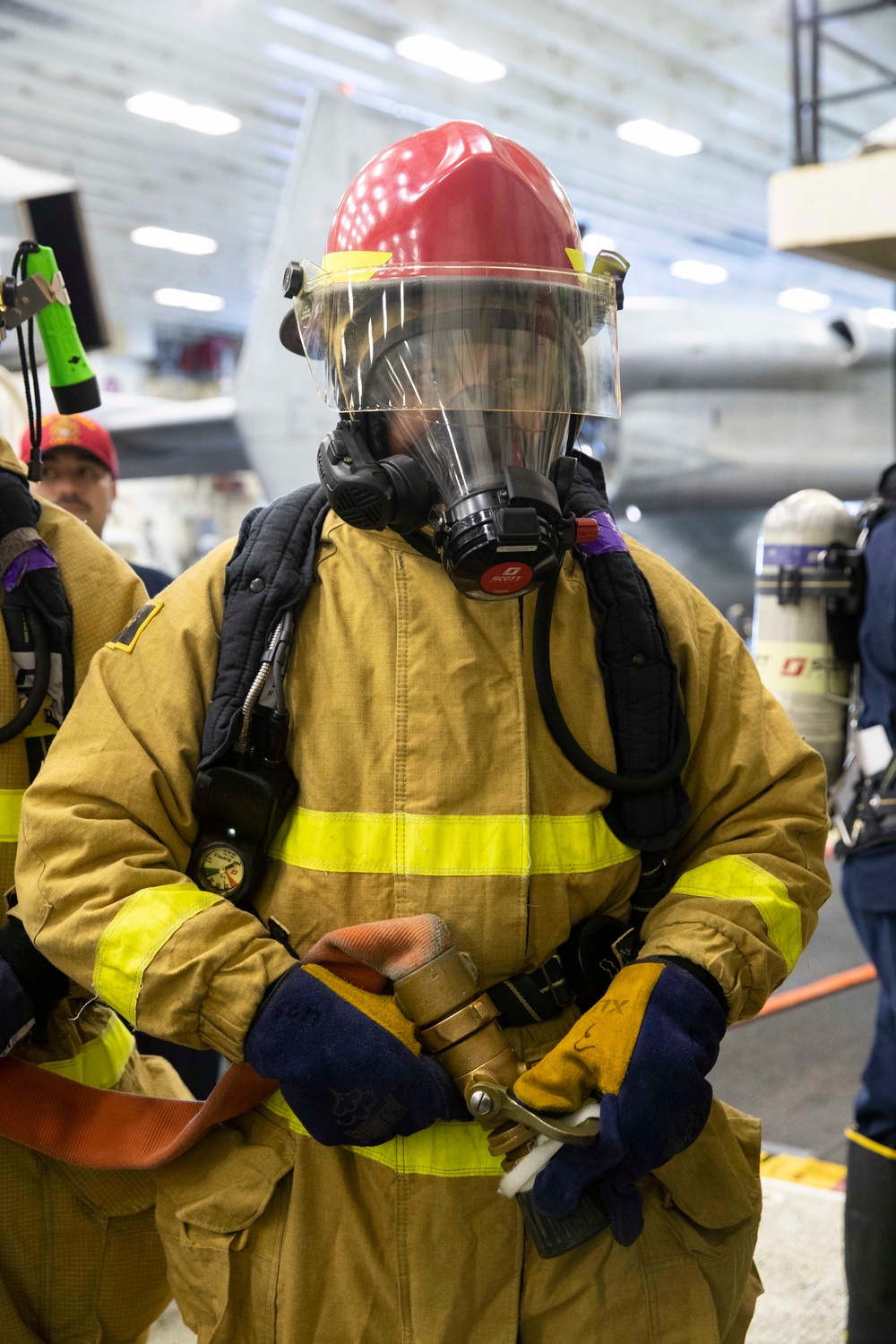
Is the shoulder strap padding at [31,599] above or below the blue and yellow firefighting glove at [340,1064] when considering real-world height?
above

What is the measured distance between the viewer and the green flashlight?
1722mm

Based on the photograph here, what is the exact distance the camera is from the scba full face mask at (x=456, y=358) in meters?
1.30

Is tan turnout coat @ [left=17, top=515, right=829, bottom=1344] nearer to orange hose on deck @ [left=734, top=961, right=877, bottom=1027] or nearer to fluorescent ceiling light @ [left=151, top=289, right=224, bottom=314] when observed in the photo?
orange hose on deck @ [left=734, top=961, right=877, bottom=1027]

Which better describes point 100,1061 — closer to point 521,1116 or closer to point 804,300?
point 521,1116

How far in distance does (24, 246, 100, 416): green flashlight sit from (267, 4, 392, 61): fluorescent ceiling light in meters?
7.39

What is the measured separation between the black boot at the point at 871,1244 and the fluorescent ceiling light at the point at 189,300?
49.0 feet

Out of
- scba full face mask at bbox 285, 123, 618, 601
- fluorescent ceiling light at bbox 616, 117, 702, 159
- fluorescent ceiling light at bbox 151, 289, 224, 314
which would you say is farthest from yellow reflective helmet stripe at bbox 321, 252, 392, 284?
fluorescent ceiling light at bbox 151, 289, 224, 314

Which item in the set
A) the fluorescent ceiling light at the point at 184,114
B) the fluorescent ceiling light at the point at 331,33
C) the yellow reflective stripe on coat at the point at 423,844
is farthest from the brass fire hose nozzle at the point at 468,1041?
the fluorescent ceiling light at the point at 184,114

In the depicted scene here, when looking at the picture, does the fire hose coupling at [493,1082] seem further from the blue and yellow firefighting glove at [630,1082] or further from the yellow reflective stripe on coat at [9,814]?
the yellow reflective stripe on coat at [9,814]

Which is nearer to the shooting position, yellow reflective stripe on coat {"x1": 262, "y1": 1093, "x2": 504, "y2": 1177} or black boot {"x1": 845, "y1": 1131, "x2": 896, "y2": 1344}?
yellow reflective stripe on coat {"x1": 262, "y1": 1093, "x2": 504, "y2": 1177}

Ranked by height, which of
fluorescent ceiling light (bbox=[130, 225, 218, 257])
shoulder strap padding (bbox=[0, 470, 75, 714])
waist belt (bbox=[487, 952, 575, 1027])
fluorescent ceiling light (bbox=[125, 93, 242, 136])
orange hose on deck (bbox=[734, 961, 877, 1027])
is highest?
fluorescent ceiling light (bbox=[125, 93, 242, 136])

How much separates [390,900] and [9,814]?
593mm

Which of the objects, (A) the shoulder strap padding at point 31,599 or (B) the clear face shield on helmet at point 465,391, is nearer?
(B) the clear face shield on helmet at point 465,391

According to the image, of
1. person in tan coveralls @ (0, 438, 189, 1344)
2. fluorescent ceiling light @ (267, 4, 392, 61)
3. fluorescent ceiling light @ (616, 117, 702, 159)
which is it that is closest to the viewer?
person in tan coveralls @ (0, 438, 189, 1344)
